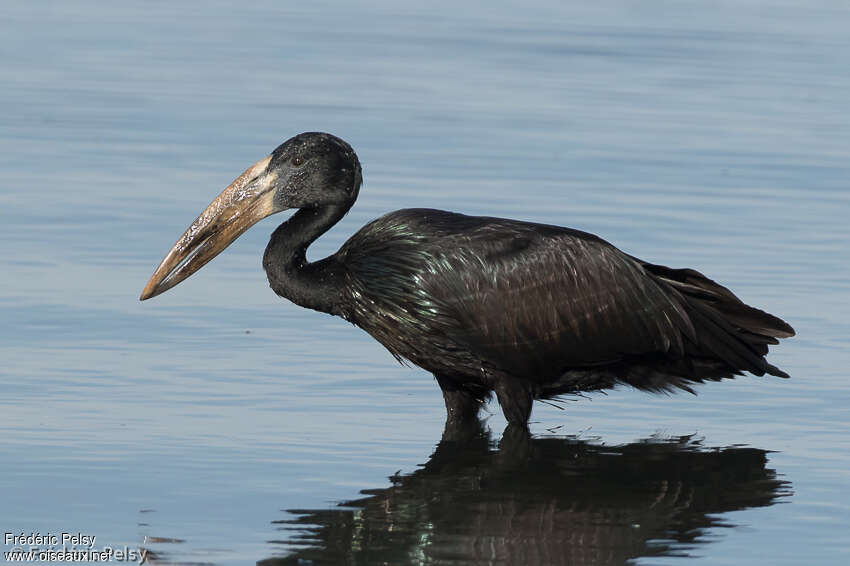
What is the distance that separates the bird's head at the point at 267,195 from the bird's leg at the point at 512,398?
56.0 inches

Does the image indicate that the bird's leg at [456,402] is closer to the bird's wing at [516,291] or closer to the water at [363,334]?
the water at [363,334]

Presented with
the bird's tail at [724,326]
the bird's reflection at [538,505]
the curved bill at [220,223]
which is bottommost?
the bird's reflection at [538,505]

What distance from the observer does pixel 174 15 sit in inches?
1110

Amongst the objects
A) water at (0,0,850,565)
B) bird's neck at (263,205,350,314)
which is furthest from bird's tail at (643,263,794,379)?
bird's neck at (263,205,350,314)

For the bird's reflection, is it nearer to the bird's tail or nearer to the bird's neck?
the bird's tail

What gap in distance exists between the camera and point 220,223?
11617 millimetres

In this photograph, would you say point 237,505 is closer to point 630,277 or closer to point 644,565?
point 644,565

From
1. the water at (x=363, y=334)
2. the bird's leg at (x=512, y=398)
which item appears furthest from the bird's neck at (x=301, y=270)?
the bird's leg at (x=512, y=398)

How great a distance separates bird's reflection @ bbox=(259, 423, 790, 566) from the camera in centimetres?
909

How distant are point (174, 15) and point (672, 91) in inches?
328

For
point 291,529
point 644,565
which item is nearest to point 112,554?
point 291,529

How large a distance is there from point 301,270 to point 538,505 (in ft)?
7.18

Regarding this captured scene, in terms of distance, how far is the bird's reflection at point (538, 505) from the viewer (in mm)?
9086

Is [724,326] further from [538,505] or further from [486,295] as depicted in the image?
[538,505]
